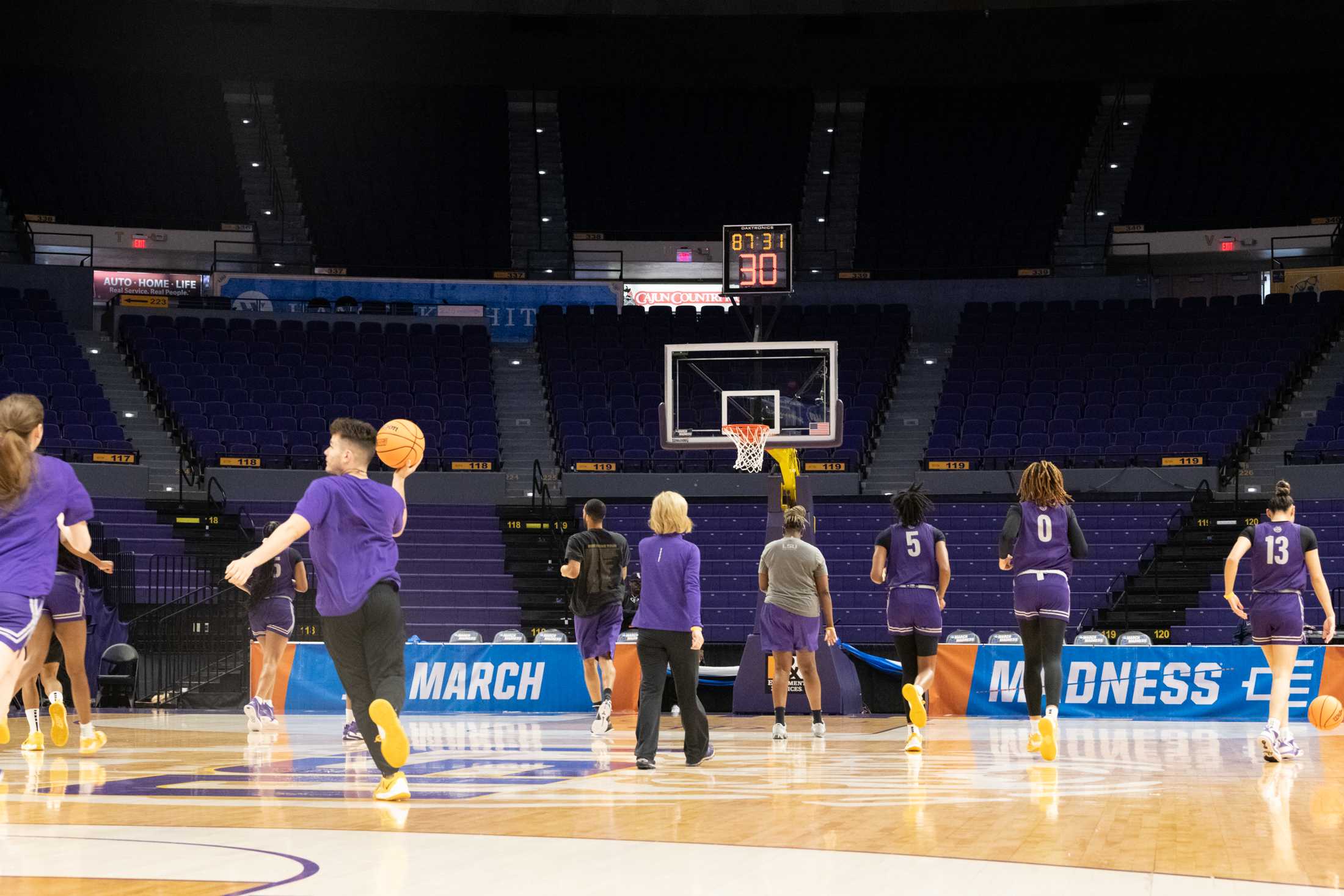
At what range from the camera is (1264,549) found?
9.73 m

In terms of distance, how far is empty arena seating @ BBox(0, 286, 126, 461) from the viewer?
23922mm

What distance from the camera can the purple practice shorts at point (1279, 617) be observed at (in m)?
9.62

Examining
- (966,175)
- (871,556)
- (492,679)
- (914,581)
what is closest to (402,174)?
(966,175)

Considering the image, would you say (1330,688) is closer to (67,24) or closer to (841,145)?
(841,145)

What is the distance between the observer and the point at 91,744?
997 centimetres

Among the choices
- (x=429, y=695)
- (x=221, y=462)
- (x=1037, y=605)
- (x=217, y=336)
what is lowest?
(x=429, y=695)

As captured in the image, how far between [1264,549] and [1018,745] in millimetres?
2378

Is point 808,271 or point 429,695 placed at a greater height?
point 808,271

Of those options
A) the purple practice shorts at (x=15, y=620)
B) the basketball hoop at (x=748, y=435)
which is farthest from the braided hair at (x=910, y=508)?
the purple practice shorts at (x=15, y=620)

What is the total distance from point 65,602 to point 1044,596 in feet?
22.7

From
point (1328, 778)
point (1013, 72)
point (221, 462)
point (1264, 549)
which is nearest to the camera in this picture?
point (1328, 778)

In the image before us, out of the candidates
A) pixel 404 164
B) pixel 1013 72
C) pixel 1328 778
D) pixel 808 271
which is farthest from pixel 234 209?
pixel 1328 778

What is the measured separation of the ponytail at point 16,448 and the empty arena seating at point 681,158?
27819mm

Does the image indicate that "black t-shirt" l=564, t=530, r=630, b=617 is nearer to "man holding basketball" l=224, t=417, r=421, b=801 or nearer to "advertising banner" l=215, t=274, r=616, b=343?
"man holding basketball" l=224, t=417, r=421, b=801
